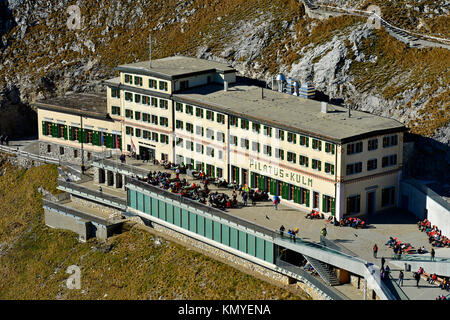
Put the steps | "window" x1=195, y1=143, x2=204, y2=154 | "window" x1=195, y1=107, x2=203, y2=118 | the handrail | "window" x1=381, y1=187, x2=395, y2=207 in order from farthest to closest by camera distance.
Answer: the handrail, "window" x1=195, y1=143, x2=204, y2=154, "window" x1=195, y1=107, x2=203, y2=118, "window" x1=381, y1=187, x2=395, y2=207, the steps

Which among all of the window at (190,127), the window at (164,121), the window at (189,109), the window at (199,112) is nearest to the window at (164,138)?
the window at (164,121)

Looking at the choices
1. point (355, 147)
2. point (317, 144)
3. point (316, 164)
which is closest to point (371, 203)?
point (355, 147)

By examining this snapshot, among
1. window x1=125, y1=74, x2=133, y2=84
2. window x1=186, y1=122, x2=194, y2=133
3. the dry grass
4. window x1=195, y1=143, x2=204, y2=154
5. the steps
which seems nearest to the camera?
the steps

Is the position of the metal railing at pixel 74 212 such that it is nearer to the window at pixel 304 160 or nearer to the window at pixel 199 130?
the window at pixel 199 130

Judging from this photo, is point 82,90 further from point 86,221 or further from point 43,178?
point 86,221

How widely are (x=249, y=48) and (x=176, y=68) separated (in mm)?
18717

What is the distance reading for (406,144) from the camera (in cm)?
10625

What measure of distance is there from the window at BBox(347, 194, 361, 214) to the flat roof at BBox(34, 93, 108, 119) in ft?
141

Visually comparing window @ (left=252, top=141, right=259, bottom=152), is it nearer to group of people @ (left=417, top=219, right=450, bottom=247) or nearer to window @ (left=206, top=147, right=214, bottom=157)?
window @ (left=206, top=147, right=214, bottom=157)

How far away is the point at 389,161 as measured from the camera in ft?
321

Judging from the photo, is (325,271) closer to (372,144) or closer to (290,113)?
(372,144)

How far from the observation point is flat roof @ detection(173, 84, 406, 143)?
314 ft

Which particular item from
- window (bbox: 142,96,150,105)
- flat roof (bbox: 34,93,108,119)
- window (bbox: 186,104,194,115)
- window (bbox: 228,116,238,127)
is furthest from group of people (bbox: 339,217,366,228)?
flat roof (bbox: 34,93,108,119)

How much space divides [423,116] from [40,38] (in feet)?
250
